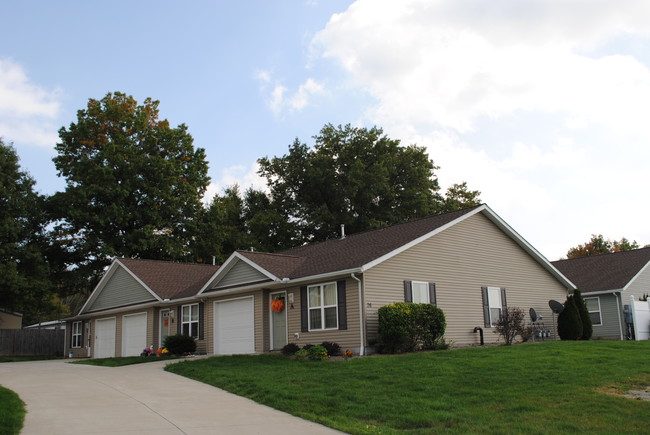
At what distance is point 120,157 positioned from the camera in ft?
117

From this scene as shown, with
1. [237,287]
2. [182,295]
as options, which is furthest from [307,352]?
[182,295]

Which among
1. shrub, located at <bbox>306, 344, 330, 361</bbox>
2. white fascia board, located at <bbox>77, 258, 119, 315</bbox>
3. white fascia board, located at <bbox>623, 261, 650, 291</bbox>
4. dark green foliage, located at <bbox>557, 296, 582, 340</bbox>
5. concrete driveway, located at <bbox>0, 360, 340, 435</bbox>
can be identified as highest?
white fascia board, located at <bbox>77, 258, 119, 315</bbox>

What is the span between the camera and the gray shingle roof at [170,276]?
85.5ft

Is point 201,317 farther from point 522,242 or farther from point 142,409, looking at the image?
point 142,409

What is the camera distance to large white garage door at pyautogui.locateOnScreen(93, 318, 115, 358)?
2992cm

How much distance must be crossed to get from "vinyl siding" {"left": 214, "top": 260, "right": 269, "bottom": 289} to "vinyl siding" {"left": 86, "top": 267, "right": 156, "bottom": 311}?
18.2ft

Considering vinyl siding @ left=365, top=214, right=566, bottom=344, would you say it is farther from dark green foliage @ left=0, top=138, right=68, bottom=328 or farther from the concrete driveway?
dark green foliage @ left=0, top=138, right=68, bottom=328

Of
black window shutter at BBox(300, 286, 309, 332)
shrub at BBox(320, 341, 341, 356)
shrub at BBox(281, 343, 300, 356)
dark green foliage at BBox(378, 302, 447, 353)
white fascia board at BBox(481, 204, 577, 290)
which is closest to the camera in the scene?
dark green foliage at BBox(378, 302, 447, 353)

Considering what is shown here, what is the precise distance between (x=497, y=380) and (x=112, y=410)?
270 inches

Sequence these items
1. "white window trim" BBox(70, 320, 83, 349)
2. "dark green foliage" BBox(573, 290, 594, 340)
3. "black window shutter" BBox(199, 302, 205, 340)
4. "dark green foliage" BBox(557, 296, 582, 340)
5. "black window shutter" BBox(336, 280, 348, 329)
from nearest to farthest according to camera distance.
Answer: "black window shutter" BBox(336, 280, 348, 329), "dark green foliage" BBox(557, 296, 582, 340), "dark green foliage" BBox(573, 290, 594, 340), "black window shutter" BBox(199, 302, 205, 340), "white window trim" BBox(70, 320, 83, 349)

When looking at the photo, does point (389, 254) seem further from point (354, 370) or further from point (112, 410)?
point (112, 410)

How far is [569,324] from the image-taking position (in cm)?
2214

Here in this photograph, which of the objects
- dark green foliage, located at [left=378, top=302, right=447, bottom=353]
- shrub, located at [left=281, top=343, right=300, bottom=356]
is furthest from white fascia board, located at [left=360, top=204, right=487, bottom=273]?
shrub, located at [left=281, top=343, right=300, bottom=356]

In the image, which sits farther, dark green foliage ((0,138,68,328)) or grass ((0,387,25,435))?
dark green foliage ((0,138,68,328))
